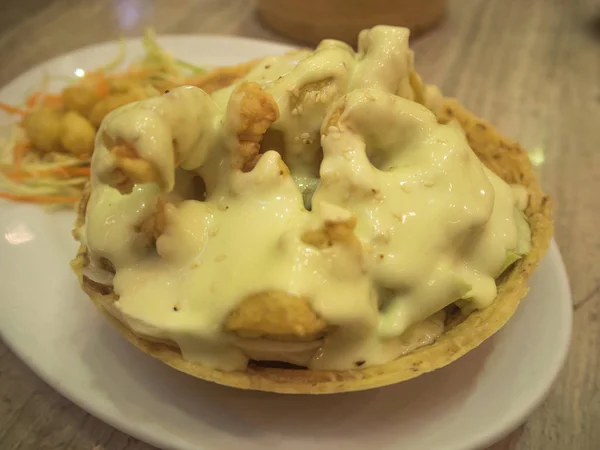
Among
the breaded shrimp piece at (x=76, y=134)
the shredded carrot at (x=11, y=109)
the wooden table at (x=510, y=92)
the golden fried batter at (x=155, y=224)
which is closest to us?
the golden fried batter at (x=155, y=224)

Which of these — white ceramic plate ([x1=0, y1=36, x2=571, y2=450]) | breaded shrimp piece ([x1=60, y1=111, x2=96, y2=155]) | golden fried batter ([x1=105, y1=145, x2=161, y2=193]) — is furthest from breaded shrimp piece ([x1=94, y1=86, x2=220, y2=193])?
breaded shrimp piece ([x1=60, y1=111, x2=96, y2=155])

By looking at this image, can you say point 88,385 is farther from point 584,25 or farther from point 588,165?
point 584,25

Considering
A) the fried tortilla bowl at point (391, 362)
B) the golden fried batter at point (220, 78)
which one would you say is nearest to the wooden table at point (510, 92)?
the fried tortilla bowl at point (391, 362)

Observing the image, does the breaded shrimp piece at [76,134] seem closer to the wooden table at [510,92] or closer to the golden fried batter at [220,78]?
the golden fried batter at [220,78]

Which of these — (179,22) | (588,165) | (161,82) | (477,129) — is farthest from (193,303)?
(179,22)

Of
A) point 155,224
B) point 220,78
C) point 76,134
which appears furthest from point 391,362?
point 76,134

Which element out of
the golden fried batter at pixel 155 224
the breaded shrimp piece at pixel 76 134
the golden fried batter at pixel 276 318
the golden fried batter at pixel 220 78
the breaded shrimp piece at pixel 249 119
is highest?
the breaded shrimp piece at pixel 249 119

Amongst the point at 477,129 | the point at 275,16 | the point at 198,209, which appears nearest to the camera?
the point at 198,209
